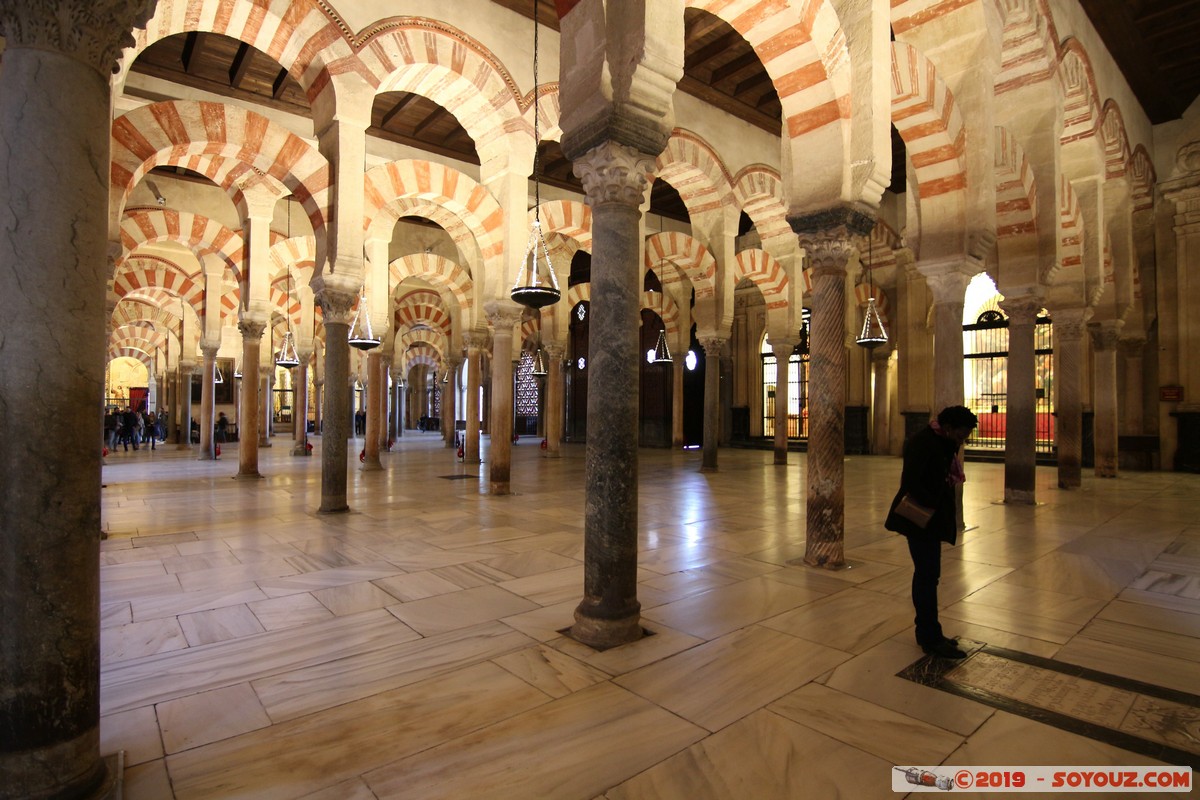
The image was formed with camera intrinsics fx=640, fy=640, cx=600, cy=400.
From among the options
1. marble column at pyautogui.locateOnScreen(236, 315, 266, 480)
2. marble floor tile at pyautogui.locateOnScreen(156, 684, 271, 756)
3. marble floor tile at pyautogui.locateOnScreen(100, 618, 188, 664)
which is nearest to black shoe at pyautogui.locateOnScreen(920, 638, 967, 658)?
marble floor tile at pyautogui.locateOnScreen(156, 684, 271, 756)

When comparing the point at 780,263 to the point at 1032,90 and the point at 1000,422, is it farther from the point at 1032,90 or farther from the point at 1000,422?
the point at 1000,422

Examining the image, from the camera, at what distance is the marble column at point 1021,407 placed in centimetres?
650

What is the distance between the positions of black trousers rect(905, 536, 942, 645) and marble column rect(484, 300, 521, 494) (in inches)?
191

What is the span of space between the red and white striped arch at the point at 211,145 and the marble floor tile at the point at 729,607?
5.06 m

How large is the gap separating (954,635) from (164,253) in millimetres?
15170

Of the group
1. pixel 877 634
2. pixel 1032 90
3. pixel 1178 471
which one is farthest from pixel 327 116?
pixel 1178 471

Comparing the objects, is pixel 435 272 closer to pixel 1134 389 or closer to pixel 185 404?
pixel 185 404

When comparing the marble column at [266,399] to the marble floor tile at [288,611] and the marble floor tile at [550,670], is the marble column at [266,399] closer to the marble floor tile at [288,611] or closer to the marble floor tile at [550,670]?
the marble floor tile at [288,611]

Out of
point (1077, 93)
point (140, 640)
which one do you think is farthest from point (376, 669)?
point (1077, 93)

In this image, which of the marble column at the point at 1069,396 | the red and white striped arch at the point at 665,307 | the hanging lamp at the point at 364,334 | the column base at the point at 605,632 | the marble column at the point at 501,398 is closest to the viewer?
the column base at the point at 605,632

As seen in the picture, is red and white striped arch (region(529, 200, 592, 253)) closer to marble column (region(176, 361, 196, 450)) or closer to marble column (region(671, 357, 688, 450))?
marble column (region(671, 357, 688, 450))

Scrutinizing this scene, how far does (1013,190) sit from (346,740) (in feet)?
24.0

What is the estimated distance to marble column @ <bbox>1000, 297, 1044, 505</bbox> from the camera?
650 centimetres

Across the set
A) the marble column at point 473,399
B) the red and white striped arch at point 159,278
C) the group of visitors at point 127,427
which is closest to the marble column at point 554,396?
the marble column at point 473,399
